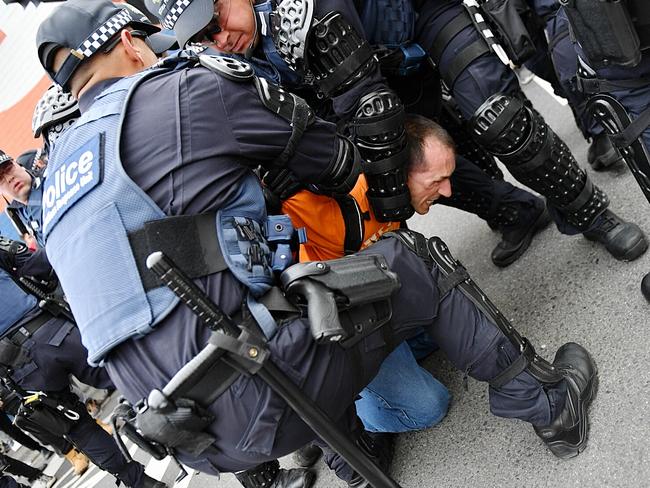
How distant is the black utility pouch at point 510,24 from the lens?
2.27 metres

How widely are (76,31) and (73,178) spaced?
22.0 inches

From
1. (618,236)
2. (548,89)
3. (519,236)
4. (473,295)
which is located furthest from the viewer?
(548,89)

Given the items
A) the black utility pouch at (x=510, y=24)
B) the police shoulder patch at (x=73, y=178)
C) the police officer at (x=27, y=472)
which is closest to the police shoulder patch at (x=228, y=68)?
the police shoulder patch at (x=73, y=178)

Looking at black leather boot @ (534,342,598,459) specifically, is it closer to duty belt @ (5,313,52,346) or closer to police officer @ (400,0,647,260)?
police officer @ (400,0,647,260)

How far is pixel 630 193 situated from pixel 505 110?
3.48 ft

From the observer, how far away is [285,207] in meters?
2.27

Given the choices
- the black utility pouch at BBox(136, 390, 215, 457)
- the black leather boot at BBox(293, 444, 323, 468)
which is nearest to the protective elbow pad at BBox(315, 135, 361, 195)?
the black utility pouch at BBox(136, 390, 215, 457)

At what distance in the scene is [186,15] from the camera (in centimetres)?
203

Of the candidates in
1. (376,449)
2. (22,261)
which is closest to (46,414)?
(22,261)

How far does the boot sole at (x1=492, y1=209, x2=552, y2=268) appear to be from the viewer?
3018 mm

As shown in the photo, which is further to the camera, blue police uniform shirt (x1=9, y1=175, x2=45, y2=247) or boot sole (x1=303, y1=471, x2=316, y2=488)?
blue police uniform shirt (x1=9, y1=175, x2=45, y2=247)

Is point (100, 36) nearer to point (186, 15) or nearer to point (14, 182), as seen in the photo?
point (186, 15)

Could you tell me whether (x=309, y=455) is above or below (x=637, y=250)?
below

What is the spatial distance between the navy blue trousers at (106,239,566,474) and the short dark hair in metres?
0.54
